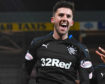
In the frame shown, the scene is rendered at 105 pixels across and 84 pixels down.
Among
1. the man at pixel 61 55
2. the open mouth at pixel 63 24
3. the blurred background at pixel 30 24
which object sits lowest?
the blurred background at pixel 30 24

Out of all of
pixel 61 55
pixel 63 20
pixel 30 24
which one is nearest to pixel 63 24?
pixel 63 20

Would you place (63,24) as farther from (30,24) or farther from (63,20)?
(30,24)

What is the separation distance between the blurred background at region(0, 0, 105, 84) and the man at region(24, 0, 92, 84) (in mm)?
3417

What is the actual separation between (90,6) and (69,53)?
369cm

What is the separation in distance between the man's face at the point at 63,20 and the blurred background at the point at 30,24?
3.47m

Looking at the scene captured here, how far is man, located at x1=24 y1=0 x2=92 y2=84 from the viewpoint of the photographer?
3.05 metres

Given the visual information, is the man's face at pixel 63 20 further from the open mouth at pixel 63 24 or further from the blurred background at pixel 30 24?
the blurred background at pixel 30 24

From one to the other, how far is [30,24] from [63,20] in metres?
3.71

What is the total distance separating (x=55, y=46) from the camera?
318 cm

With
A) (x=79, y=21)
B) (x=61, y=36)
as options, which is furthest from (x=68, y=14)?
(x=79, y=21)

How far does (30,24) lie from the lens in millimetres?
6734

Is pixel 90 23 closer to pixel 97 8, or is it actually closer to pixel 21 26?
pixel 97 8

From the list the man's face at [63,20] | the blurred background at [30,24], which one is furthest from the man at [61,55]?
the blurred background at [30,24]

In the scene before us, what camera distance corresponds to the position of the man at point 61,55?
3.05m
